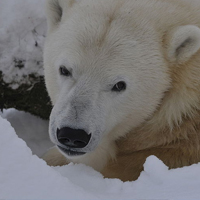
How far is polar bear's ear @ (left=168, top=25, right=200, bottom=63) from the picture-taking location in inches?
99.6

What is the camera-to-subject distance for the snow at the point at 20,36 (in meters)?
4.12

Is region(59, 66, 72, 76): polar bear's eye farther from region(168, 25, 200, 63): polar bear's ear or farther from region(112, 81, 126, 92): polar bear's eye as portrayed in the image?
region(168, 25, 200, 63): polar bear's ear

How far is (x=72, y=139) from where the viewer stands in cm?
235

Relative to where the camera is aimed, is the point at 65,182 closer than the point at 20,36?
Yes

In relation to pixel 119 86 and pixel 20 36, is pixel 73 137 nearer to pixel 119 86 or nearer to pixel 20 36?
pixel 119 86

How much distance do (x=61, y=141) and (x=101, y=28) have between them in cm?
86

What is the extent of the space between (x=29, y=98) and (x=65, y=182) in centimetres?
274

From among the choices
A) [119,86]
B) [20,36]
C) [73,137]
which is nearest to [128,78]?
[119,86]

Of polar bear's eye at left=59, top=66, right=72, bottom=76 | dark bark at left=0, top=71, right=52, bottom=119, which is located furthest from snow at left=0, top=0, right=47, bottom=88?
polar bear's eye at left=59, top=66, right=72, bottom=76

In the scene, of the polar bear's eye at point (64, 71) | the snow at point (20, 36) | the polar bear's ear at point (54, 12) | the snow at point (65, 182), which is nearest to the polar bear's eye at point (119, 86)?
the polar bear's eye at point (64, 71)

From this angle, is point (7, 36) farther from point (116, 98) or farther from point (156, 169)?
point (156, 169)

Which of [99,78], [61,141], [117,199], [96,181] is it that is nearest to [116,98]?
[99,78]

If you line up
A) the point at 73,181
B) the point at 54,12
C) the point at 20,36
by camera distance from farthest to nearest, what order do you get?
the point at 20,36
the point at 54,12
the point at 73,181

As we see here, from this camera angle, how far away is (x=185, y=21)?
274 centimetres
